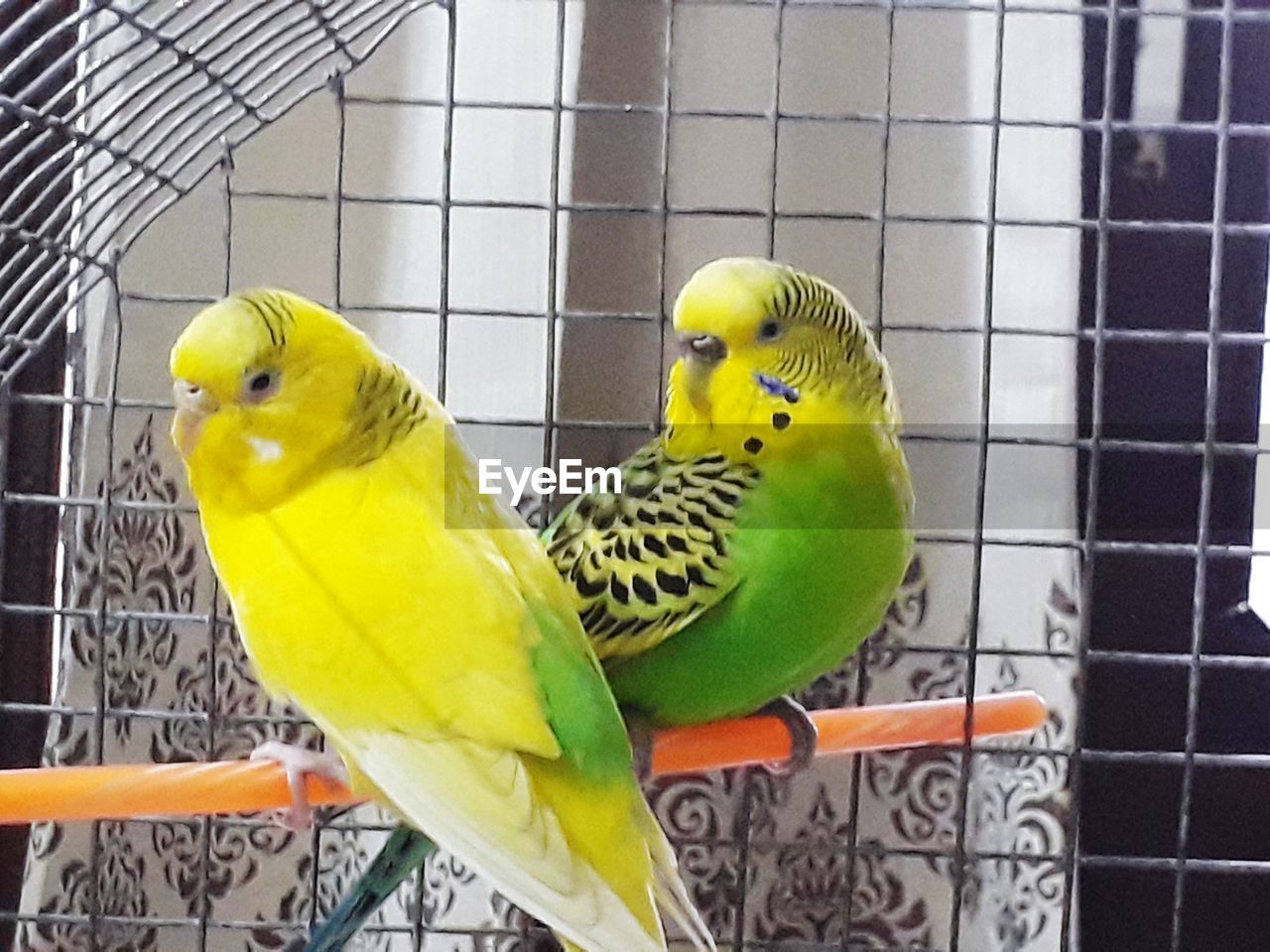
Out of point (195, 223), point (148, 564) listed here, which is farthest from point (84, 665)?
point (195, 223)

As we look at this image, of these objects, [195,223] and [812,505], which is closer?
[812,505]

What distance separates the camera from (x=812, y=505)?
26.8 inches

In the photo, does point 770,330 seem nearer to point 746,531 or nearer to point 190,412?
point 746,531

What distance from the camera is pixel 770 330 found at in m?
0.69

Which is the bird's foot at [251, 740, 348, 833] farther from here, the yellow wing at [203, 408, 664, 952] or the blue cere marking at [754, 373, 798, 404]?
the blue cere marking at [754, 373, 798, 404]

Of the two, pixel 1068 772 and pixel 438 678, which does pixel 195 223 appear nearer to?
pixel 438 678

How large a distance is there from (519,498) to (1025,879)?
0.47 meters

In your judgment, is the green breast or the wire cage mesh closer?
the green breast

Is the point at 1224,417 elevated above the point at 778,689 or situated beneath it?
elevated above

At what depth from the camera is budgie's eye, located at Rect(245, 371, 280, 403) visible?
611 millimetres
